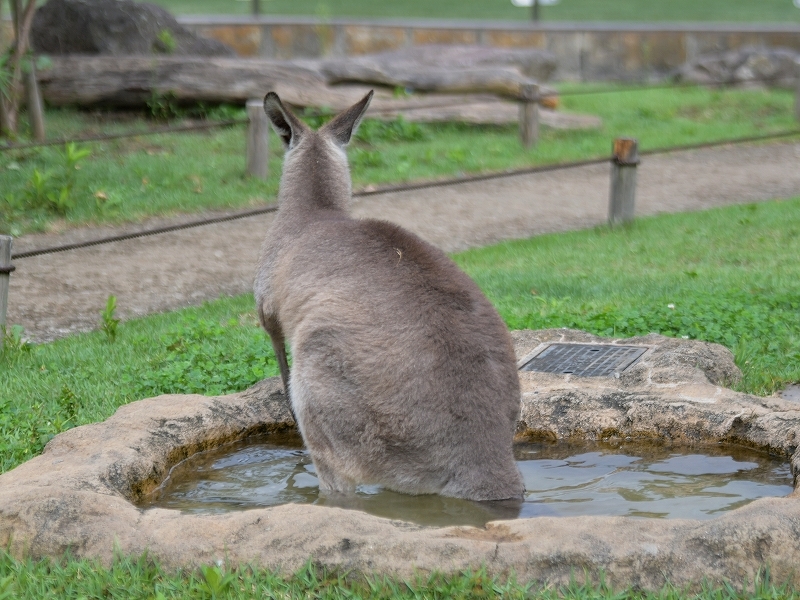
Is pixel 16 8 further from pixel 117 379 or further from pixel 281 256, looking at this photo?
pixel 281 256

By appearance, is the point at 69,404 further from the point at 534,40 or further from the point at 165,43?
the point at 534,40

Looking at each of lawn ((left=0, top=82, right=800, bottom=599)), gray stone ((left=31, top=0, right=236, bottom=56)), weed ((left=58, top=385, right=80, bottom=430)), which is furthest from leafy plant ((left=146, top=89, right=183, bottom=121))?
weed ((left=58, top=385, right=80, bottom=430))

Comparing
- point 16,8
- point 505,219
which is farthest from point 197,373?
point 16,8

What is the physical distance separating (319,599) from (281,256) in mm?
1893

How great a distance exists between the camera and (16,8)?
11.8 meters

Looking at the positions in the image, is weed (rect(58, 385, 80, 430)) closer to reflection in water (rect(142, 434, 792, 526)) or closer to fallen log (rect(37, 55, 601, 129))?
reflection in water (rect(142, 434, 792, 526))

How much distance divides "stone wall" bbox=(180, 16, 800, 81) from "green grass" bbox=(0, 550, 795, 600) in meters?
19.4

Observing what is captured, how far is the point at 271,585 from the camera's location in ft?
10.9

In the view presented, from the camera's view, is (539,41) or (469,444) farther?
(539,41)

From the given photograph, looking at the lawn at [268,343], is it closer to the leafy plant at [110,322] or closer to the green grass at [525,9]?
the leafy plant at [110,322]

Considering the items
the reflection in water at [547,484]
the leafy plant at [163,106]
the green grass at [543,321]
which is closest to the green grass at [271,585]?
the reflection in water at [547,484]

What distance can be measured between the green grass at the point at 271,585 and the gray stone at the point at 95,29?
40.2 feet

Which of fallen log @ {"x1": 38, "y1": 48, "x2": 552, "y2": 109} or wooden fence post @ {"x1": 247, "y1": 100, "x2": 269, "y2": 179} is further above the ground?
fallen log @ {"x1": 38, "y1": 48, "x2": 552, "y2": 109}

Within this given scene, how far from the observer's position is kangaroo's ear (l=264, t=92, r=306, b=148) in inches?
191
